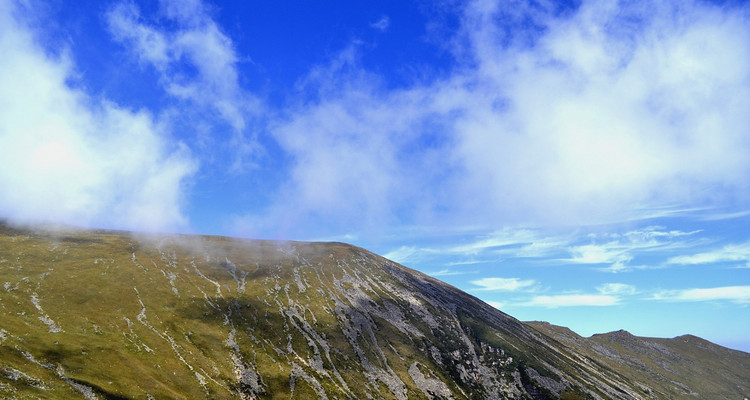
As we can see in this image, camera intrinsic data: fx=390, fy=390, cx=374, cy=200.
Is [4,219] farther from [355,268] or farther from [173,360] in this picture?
[355,268]

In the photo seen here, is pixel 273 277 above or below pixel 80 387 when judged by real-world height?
above

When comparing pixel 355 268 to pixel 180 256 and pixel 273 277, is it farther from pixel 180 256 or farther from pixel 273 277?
pixel 180 256

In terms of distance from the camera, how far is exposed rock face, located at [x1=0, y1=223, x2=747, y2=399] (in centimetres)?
7750

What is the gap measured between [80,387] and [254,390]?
36.6 m

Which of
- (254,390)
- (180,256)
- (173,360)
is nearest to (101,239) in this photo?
(180,256)

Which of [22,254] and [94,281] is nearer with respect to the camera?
[94,281]

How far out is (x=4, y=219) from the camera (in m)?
157

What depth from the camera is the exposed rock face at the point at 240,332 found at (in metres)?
77.5

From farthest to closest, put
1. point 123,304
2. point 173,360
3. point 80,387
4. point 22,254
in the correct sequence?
1. point 22,254
2. point 123,304
3. point 173,360
4. point 80,387

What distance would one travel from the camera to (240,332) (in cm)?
11356

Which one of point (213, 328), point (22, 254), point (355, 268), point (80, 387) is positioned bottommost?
point (80, 387)

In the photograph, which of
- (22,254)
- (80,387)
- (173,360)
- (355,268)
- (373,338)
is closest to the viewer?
(80,387)

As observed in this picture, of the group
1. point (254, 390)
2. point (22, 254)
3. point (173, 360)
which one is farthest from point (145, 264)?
point (254, 390)

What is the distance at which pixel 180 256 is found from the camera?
15975 cm
